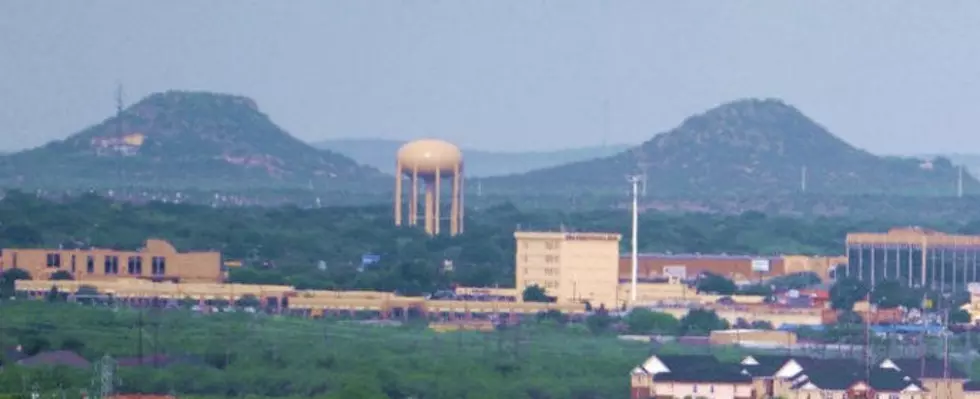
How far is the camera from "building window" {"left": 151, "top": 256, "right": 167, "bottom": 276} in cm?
7500

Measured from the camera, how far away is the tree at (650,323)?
63.6m

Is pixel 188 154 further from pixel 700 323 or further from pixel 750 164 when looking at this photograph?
pixel 700 323

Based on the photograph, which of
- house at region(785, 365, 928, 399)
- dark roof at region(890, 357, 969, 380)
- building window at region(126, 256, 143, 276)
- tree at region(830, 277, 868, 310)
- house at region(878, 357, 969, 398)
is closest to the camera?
house at region(785, 365, 928, 399)

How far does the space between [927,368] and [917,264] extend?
1346 inches

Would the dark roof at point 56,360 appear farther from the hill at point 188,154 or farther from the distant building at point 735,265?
the hill at point 188,154

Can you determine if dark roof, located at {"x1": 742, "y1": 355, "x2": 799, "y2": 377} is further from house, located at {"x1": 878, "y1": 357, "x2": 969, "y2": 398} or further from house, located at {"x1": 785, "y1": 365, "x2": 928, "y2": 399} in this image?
house, located at {"x1": 878, "y1": 357, "x2": 969, "y2": 398}

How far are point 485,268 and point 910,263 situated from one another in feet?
33.8

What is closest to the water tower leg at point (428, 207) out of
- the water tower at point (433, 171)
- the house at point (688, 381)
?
the water tower at point (433, 171)

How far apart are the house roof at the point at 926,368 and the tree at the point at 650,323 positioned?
11.6 meters

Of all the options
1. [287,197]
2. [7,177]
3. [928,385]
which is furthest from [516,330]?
[7,177]

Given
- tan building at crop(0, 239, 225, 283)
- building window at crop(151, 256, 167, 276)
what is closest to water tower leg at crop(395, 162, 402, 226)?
tan building at crop(0, 239, 225, 283)

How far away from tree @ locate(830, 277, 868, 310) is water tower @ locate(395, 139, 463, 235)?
21358mm

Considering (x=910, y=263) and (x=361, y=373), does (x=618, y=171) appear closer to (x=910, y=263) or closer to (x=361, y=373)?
(x=910, y=263)

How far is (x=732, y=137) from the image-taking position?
171875mm
